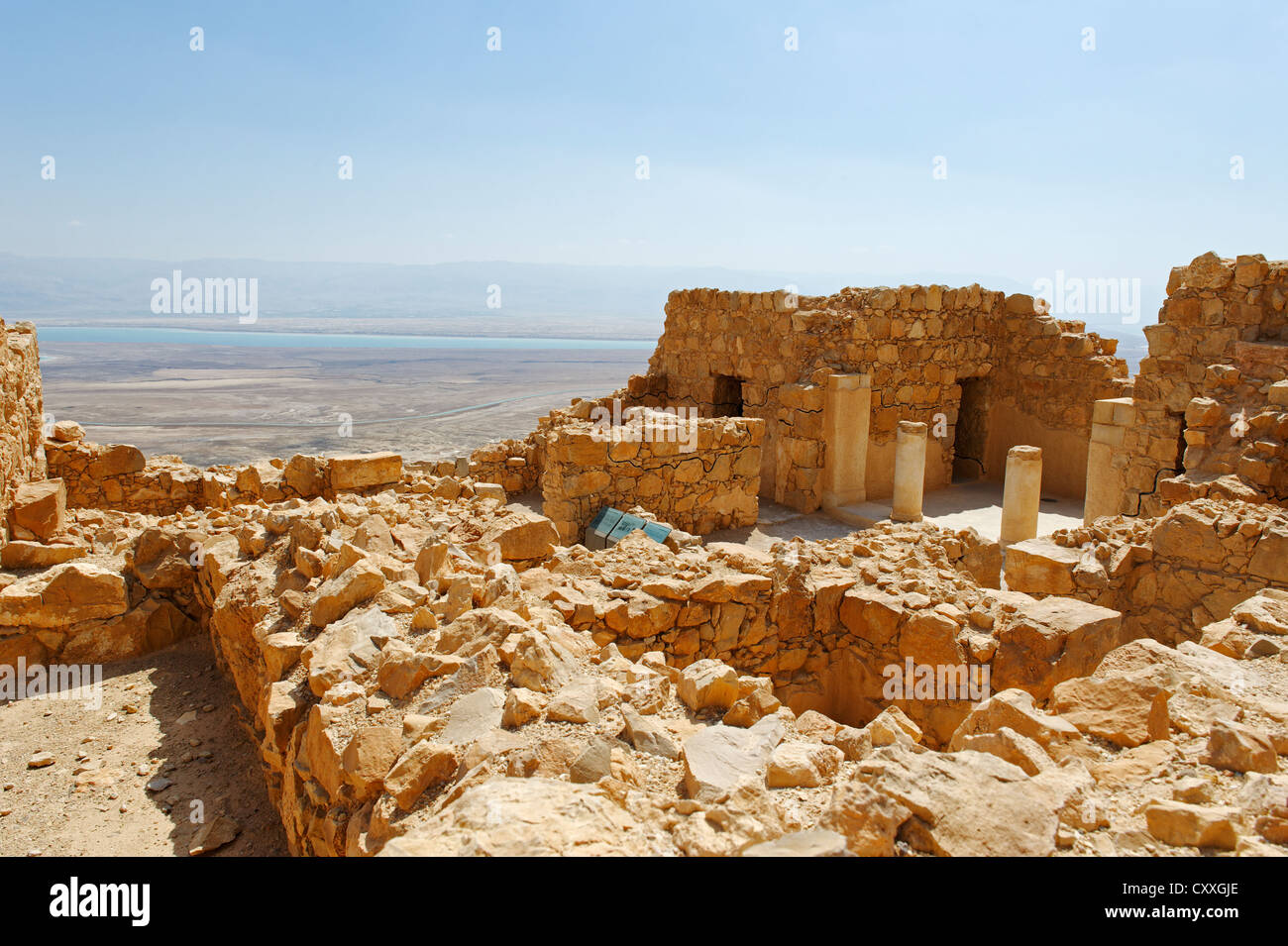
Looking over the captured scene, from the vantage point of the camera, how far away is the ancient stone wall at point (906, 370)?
35.1 feet

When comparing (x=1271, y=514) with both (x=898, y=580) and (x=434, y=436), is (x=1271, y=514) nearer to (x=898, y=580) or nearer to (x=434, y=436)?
(x=898, y=580)

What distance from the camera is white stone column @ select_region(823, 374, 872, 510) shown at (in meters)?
10.4

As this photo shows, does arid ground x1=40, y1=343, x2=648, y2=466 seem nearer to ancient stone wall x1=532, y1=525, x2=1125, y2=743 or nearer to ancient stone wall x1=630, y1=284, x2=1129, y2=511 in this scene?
ancient stone wall x1=630, y1=284, x2=1129, y2=511

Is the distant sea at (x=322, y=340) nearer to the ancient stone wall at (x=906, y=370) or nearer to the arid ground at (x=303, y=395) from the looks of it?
the arid ground at (x=303, y=395)

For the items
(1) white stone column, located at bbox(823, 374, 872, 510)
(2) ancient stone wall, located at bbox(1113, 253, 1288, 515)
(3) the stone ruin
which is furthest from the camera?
(1) white stone column, located at bbox(823, 374, 872, 510)

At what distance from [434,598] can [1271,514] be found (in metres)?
Result: 5.79

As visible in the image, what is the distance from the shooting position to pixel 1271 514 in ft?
19.1

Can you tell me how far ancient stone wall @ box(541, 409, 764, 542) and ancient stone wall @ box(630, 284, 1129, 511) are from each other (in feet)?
7.01

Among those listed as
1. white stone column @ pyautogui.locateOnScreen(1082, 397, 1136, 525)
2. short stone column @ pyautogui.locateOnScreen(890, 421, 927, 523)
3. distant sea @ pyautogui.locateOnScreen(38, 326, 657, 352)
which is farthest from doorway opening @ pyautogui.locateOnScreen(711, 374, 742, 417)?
distant sea @ pyautogui.locateOnScreen(38, 326, 657, 352)

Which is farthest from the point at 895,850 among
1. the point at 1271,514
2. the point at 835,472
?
the point at 835,472

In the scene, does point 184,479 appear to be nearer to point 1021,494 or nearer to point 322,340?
point 1021,494

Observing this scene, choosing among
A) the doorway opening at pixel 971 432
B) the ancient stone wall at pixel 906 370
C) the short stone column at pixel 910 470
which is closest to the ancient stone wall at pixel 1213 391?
the short stone column at pixel 910 470

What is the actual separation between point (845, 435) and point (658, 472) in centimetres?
352
